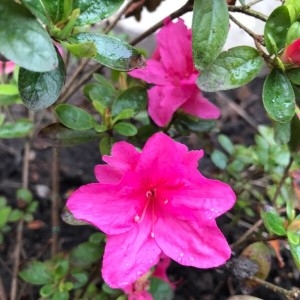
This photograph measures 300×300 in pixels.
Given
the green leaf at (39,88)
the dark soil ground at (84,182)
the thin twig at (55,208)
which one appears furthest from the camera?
the dark soil ground at (84,182)

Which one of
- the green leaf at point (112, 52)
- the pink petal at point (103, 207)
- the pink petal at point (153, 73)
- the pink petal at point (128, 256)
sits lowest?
the pink petal at point (128, 256)

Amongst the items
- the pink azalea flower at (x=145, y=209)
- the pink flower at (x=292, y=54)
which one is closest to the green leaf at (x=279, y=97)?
the pink flower at (x=292, y=54)

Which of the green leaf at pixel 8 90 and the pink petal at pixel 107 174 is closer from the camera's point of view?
the pink petal at pixel 107 174

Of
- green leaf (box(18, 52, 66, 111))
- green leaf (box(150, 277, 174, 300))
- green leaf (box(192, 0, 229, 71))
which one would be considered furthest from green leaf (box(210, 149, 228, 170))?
green leaf (box(18, 52, 66, 111))

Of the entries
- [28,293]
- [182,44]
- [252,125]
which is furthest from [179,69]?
[252,125]

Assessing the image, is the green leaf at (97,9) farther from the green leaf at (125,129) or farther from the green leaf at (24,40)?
the green leaf at (125,129)

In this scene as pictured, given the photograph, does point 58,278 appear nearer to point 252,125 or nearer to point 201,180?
point 201,180
